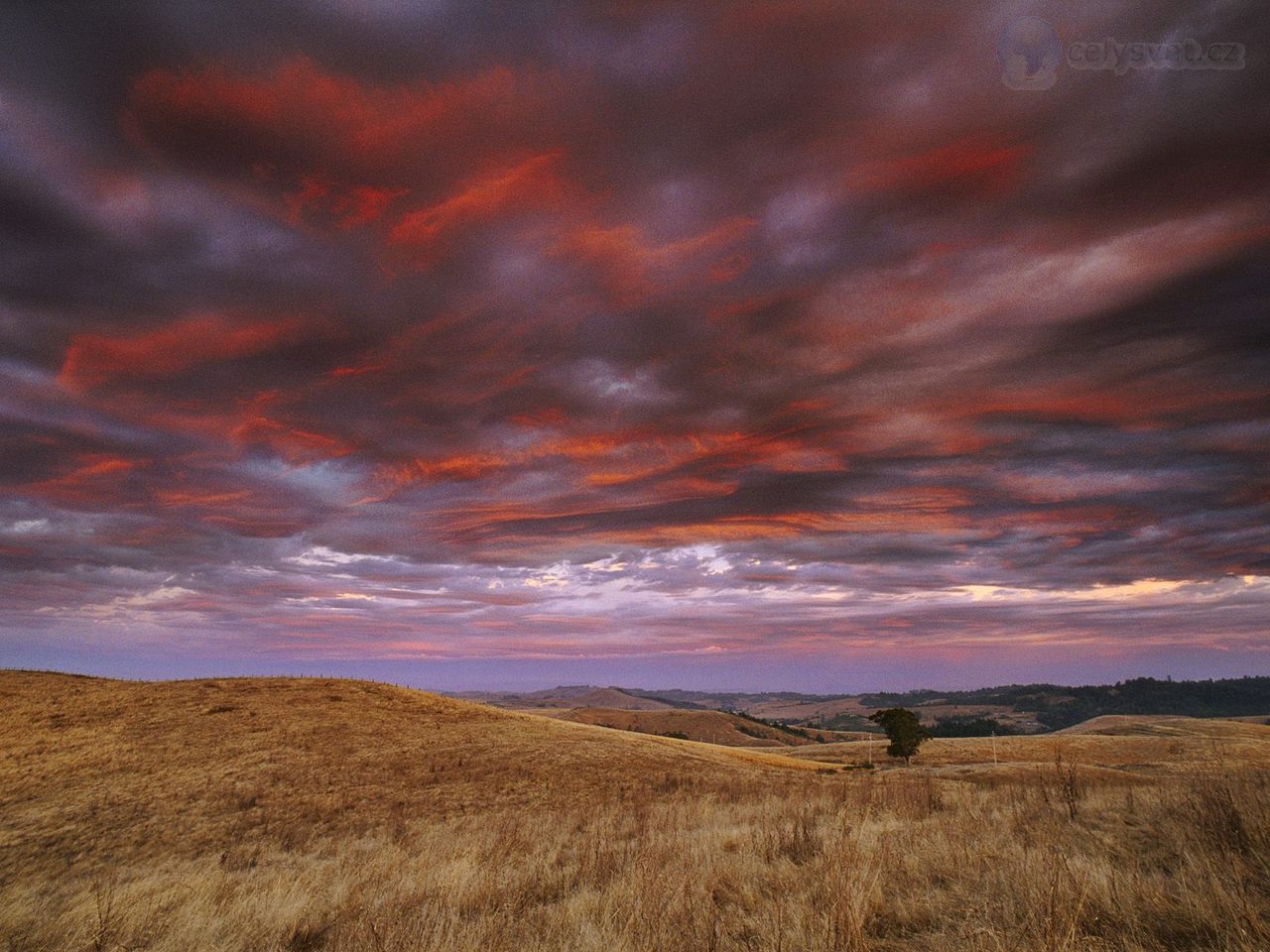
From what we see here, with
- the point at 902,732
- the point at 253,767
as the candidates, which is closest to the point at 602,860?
the point at 253,767

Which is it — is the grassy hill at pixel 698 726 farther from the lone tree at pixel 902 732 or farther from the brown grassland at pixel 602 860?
the brown grassland at pixel 602 860

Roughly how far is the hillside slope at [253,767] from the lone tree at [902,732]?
31.9m

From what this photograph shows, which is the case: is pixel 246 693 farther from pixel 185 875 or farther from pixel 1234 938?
pixel 1234 938

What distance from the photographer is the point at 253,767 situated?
29188 millimetres

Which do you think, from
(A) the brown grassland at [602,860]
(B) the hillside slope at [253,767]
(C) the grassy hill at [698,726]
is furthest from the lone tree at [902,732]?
(C) the grassy hill at [698,726]

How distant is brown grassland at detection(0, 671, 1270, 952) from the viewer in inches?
214

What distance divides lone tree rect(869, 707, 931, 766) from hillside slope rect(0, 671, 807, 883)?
3188cm

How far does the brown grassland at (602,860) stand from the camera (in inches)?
214

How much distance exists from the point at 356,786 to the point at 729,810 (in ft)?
62.2

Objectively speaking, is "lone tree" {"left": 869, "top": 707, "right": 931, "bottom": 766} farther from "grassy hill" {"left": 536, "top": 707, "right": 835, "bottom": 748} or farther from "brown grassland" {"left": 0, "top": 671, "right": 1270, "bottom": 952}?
"grassy hill" {"left": 536, "top": 707, "right": 835, "bottom": 748}

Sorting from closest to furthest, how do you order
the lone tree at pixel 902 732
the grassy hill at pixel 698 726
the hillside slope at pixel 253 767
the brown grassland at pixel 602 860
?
1. the brown grassland at pixel 602 860
2. the hillside slope at pixel 253 767
3. the lone tree at pixel 902 732
4. the grassy hill at pixel 698 726

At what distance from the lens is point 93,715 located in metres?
37.6

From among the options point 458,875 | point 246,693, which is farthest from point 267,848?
point 246,693

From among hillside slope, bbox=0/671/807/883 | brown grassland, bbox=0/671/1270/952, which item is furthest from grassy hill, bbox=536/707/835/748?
brown grassland, bbox=0/671/1270/952
